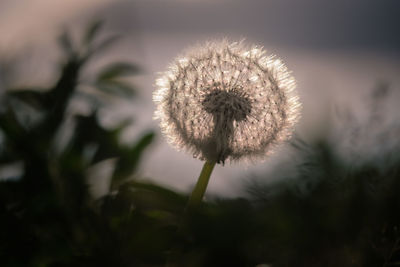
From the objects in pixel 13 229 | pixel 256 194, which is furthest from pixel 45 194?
pixel 256 194

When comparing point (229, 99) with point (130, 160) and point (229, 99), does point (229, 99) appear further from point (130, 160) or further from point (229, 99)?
point (130, 160)

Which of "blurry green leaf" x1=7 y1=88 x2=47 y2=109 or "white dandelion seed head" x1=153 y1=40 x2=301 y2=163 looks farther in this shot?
"white dandelion seed head" x1=153 y1=40 x2=301 y2=163

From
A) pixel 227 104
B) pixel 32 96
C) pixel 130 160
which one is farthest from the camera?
pixel 227 104

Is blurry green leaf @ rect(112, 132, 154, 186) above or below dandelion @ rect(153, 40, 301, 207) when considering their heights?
below

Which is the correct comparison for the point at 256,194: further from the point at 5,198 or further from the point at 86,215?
the point at 5,198

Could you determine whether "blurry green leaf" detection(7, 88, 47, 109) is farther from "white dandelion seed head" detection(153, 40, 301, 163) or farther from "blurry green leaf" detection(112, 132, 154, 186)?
"white dandelion seed head" detection(153, 40, 301, 163)

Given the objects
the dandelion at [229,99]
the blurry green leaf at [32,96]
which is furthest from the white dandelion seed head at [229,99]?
the blurry green leaf at [32,96]

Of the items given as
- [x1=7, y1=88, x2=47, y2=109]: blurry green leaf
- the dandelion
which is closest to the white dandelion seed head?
the dandelion

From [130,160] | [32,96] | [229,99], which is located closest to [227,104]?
[229,99]
